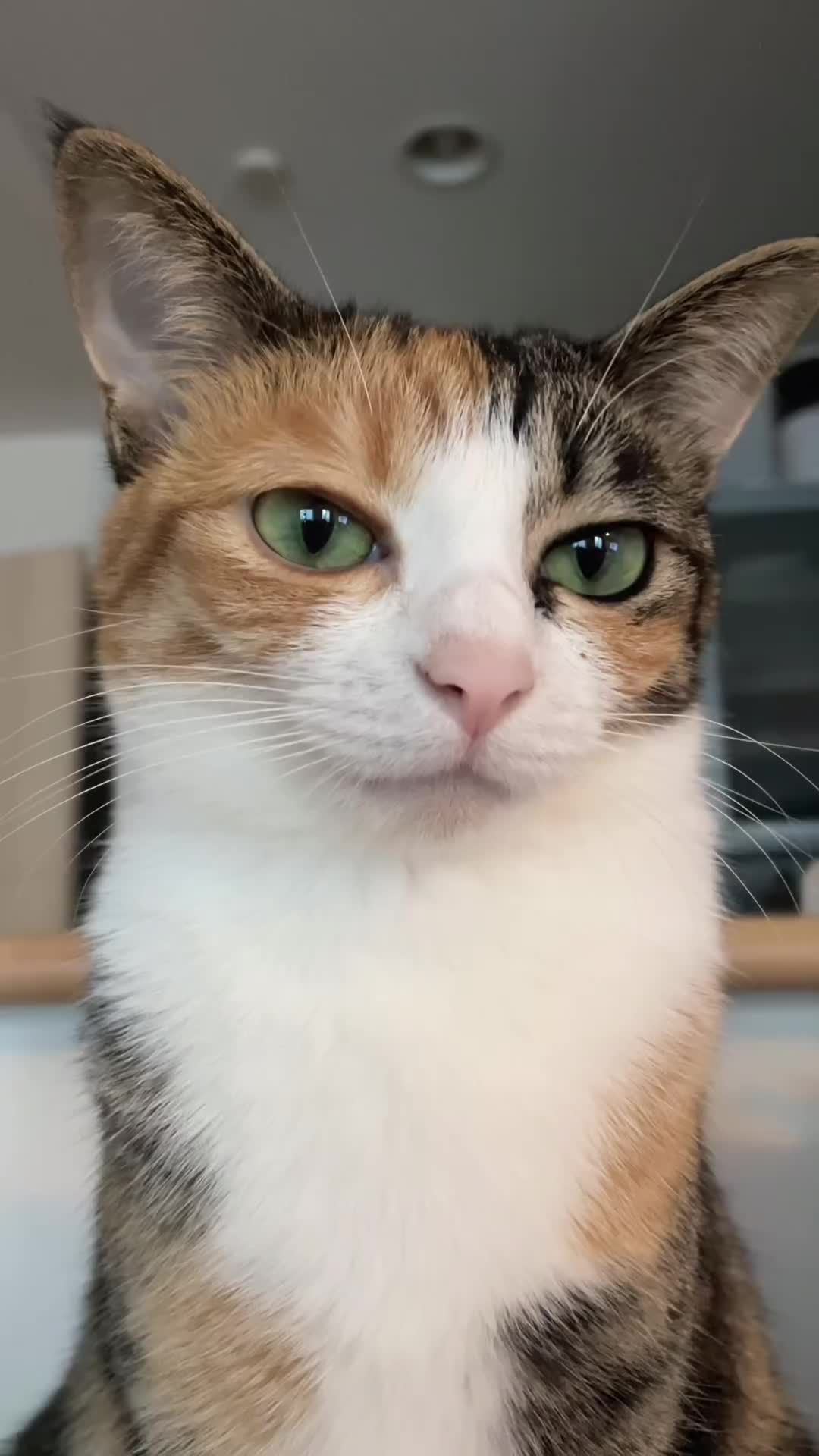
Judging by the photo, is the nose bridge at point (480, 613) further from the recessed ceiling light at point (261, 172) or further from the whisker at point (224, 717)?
the recessed ceiling light at point (261, 172)

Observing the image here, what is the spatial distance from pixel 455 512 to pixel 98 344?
0.87 ft

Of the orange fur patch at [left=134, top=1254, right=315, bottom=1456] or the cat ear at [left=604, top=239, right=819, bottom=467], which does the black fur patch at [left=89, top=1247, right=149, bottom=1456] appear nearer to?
the orange fur patch at [left=134, top=1254, right=315, bottom=1456]

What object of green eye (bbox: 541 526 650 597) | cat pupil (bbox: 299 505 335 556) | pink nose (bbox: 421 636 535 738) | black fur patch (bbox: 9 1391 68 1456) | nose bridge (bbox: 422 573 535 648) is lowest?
black fur patch (bbox: 9 1391 68 1456)

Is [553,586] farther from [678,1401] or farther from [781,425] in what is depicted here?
[781,425]

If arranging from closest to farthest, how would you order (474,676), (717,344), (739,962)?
(474,676) < (717,344) < (739,962)

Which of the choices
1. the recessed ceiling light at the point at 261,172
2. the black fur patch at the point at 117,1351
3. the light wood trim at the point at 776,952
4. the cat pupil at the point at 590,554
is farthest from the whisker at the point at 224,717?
the recessed ceiling light at the point at 261,172

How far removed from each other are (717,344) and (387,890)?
457 mm

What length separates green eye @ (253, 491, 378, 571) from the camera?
66 centimetres

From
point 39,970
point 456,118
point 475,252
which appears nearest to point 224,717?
point 39,970

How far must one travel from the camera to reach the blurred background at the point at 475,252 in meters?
1.08

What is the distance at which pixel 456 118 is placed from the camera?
64.2 inches

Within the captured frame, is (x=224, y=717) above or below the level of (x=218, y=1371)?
above

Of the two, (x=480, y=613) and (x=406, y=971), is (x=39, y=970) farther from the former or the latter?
(x=480, y=613)

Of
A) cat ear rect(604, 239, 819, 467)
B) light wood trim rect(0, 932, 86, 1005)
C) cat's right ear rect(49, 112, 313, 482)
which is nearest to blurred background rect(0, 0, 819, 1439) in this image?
light wood trim rect(0, 932, 86, 1005)
